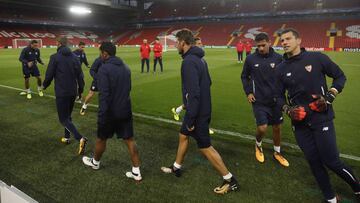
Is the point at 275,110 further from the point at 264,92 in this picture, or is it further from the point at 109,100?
the point at 109,100

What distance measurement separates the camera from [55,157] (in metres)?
5.63

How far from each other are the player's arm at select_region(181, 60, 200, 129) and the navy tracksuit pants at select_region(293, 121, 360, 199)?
134cm

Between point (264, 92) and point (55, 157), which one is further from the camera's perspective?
point (55, 157)

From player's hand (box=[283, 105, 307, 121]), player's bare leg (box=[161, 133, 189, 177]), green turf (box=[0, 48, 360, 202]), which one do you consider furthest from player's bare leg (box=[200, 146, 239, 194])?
player's hand (box=[283, 105, 307, 121])

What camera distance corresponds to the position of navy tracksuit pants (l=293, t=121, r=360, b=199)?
11.7 ft

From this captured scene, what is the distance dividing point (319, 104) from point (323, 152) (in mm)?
622

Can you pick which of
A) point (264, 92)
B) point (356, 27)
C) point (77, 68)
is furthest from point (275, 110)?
point (356, 27)

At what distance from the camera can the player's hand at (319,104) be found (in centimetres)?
343

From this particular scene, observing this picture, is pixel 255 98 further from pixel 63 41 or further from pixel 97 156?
pixel 63 41

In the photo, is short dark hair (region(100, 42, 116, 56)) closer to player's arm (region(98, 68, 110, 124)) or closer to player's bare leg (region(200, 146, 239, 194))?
player's arm (region(98, 68, 110, 124))

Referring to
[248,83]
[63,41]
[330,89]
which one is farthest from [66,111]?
[330,89]

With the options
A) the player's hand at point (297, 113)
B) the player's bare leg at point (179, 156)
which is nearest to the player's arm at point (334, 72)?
the player's hand at point (297, 113)

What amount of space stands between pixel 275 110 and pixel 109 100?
2.92 m

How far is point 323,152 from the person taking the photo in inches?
141
